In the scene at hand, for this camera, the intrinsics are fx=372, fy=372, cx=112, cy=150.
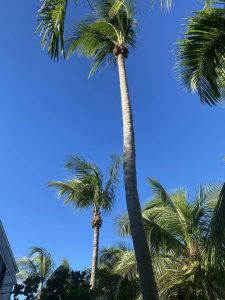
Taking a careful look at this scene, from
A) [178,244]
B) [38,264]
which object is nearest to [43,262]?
[38,264]

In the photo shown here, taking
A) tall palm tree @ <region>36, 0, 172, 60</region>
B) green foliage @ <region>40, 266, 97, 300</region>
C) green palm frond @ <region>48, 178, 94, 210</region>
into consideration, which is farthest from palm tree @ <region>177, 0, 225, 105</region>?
green palm frond @ <region>48, 178, 94, 210</region>

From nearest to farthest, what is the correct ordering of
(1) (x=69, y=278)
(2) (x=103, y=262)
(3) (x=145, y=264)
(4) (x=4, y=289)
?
1. (3) (x=145, y=264)
2. (1) (x=69, y=278)
3. (4) (x=4, y=289)
4. (2) (x=103, y=262)

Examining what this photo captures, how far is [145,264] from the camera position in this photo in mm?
6242

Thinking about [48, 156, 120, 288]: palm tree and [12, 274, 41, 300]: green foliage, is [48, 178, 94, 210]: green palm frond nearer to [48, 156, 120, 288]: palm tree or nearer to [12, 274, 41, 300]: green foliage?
[48, 156, 120, 288]: palm tree

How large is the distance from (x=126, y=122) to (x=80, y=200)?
9.05 m

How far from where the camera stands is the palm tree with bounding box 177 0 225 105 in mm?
6117

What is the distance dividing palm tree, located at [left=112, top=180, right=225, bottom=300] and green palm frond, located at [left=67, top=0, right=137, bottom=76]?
557cm

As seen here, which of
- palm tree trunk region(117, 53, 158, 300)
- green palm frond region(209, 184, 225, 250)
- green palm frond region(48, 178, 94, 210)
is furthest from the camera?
green palm frond region(48, 178, 94, 210)

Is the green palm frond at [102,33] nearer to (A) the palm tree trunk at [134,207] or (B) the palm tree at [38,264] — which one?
(A) the palm tree trunk at [134,207]

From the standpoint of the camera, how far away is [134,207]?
7051mm

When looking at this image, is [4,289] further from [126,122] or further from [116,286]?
[126,122]

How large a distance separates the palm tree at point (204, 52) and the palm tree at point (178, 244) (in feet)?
15.8

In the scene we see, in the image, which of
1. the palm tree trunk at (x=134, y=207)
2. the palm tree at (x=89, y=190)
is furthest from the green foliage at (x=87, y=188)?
the palm tree trunk at (x=134, y=207)

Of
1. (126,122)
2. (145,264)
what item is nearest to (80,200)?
(126,122)
